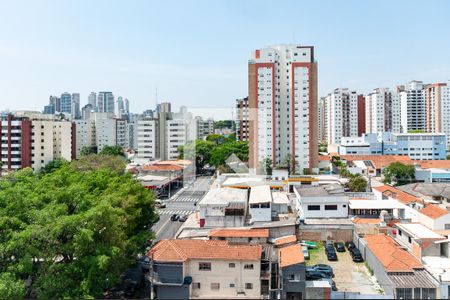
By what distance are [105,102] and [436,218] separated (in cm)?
6833

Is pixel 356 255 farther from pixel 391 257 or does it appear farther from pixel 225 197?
pixel 225 197

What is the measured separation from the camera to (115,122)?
4338cm

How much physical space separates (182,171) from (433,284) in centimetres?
1978

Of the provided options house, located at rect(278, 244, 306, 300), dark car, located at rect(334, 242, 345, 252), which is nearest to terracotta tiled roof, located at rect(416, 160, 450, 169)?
dark car, located at rect(334, 242, 345, 252)

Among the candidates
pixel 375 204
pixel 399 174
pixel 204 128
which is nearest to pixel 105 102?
pixel 204 128

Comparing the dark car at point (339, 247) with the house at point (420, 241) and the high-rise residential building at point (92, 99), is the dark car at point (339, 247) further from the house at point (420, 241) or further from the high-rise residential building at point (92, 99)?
the high-rise residential building at point (92, 99)

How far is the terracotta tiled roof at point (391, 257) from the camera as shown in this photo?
9.15 meters

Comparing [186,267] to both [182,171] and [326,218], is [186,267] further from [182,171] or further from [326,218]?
[182,171]

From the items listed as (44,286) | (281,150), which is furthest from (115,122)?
(44,286)

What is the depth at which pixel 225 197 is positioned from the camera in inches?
599

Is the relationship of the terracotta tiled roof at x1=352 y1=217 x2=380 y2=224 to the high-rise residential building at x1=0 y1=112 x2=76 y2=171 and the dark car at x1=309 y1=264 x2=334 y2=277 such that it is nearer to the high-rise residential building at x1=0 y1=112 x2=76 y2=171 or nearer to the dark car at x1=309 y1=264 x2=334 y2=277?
the dark car at x1=309 y1=264 x2=334 y2=277

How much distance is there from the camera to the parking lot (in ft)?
30.9

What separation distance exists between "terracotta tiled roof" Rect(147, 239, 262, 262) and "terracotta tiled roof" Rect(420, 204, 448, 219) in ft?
21.2

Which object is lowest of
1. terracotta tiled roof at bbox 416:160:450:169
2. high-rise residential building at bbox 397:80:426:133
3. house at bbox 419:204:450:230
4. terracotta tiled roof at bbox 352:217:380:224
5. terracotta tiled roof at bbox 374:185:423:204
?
terracotta tiled roof at bbox 352:217:380:224
